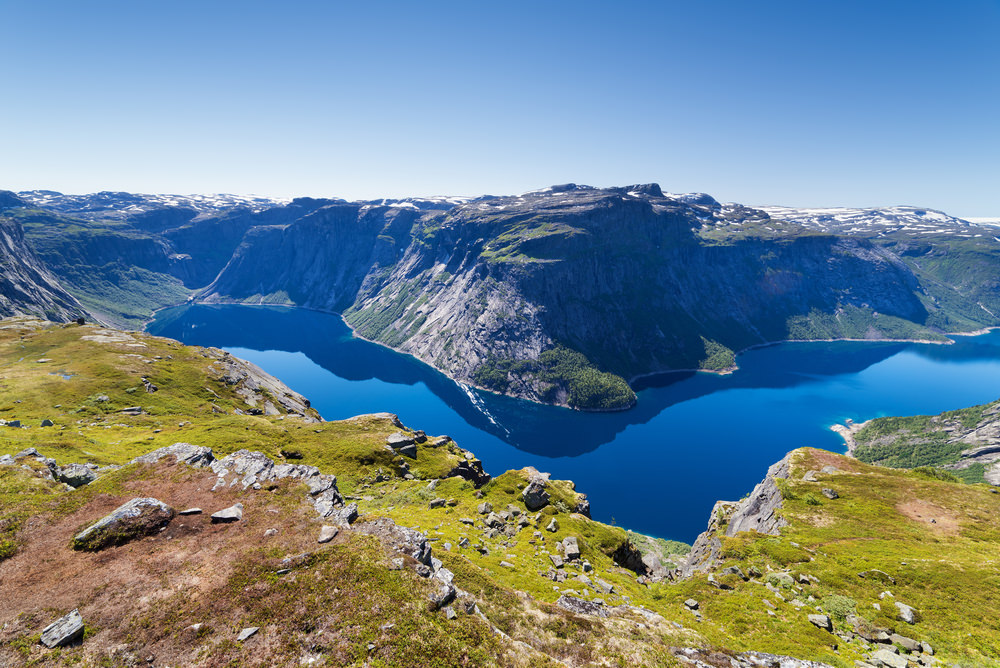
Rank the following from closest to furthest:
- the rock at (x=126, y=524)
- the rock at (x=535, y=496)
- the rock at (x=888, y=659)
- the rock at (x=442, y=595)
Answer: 1. the rock at (x=442, y=595)
2. the rock at (x=126, y=524)
3. the rock at (x=888, y=659)
4. the rock at (x=535, y=496)

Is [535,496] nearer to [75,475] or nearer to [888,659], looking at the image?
[888,659]

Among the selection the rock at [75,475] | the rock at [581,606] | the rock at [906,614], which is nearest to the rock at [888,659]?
Answer: the rock at [906,614]

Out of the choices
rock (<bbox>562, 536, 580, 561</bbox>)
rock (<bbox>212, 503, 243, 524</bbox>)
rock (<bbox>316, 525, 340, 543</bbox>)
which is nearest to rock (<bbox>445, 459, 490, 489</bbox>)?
rock (<bbox>562, 536, 580, 561</bbox>)

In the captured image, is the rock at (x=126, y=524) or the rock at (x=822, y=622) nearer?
the rock at (x=126, y=524)

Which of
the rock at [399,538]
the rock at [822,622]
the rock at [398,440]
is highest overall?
the rock at [399,538]

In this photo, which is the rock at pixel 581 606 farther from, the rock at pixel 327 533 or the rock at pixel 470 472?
the rock at pixel 470 472

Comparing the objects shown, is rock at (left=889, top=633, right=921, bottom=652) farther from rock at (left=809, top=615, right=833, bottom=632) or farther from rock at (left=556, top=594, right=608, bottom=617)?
rock at (left=556, top=594, right=608, bottom=617)
